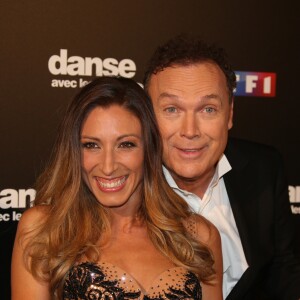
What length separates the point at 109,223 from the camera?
2230 mm

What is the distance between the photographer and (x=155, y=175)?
221cm

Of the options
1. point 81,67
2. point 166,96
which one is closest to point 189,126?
point 166,96

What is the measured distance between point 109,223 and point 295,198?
1.60 meters

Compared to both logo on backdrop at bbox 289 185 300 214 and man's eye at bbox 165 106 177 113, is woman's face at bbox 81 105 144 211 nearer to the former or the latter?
man's eye at bbox 165 106 177 113

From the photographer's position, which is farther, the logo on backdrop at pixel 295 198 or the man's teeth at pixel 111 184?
the logo on backdrop at pixel 295 198

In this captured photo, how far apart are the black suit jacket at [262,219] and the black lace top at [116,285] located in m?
0.51

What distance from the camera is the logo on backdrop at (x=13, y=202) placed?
2891mm

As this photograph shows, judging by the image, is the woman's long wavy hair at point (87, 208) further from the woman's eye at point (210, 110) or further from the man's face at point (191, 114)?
the woman's eye at point (210, 110)

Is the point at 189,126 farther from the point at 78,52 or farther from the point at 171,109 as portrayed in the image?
the point at 78,52

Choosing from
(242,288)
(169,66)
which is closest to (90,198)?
(169,66)

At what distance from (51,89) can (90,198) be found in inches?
36.2

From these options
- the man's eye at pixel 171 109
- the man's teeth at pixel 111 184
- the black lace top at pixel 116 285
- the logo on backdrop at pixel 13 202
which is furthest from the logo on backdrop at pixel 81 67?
the black lace top at pixel 116 285

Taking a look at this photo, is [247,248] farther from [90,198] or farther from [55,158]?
[55,158]

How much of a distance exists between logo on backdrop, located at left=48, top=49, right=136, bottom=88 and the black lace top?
1.23m
